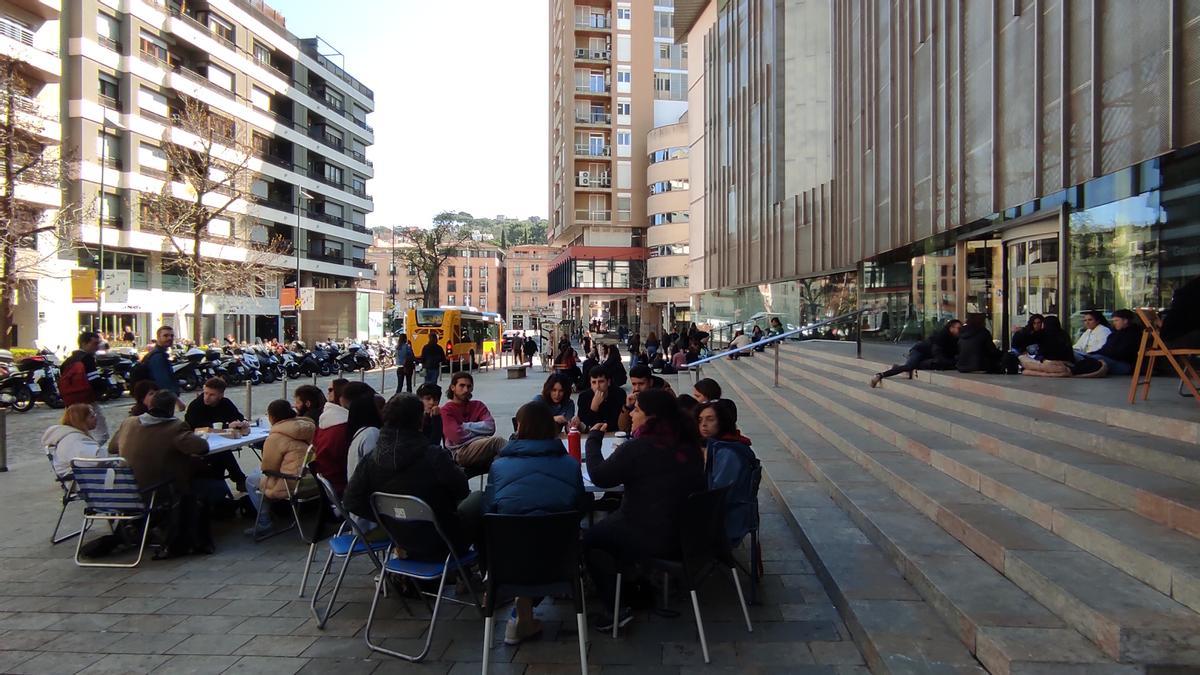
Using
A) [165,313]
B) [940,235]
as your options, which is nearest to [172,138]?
[165,313]

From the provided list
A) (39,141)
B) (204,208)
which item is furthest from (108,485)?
(204,208)

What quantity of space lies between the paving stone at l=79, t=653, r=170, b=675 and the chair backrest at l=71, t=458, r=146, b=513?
5.53 feet

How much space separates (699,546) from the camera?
3854mm

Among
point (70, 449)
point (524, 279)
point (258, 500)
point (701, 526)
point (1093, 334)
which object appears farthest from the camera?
point (524, 279)

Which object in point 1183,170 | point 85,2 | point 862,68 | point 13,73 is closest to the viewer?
point 1183,170

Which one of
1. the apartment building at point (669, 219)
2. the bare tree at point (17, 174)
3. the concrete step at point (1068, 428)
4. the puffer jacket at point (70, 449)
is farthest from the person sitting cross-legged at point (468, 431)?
the apartment building at point (669, 219)

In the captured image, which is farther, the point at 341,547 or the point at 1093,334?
the point at 1093,334

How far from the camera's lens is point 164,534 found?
5.55 m

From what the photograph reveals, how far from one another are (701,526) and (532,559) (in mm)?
952

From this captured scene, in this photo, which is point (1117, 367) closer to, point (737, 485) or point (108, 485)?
point (737, 485)

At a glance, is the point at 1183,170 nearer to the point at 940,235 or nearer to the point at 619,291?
the point at 940,235

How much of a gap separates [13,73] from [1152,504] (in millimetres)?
28362

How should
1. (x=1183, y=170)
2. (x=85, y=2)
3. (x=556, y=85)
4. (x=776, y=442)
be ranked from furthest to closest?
(x=556, y=85)
(x=85, y=2)
(x=776, y=442)
(x=1183, y=170)

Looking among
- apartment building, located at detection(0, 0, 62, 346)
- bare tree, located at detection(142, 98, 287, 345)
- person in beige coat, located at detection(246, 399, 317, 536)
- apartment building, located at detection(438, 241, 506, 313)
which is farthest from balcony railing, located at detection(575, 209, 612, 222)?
person in beige coat, located at detection(246, 399, 317, 536)
